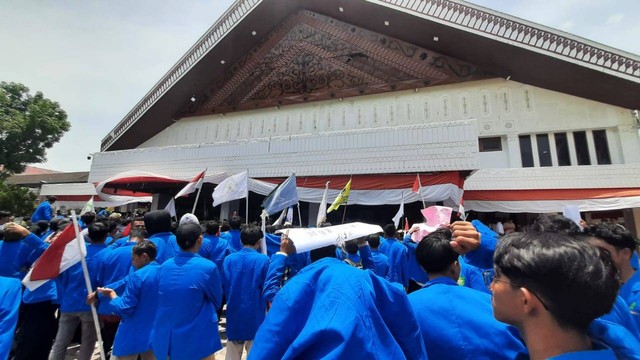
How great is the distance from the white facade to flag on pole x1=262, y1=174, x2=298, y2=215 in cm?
575

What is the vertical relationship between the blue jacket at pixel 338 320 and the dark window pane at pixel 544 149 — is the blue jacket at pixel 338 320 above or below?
below

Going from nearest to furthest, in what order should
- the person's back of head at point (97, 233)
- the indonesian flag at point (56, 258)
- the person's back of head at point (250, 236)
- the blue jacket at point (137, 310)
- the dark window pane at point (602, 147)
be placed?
the blue jacket at point (137, 310)
the indonesian flag at point (56, 258)
the person's back of head at point (97, 233)
the person's back of head at point (250, 236)
the dark window pane at point (602, 147)

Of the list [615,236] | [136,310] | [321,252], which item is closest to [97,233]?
[136,310]

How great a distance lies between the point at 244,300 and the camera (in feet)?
11.2

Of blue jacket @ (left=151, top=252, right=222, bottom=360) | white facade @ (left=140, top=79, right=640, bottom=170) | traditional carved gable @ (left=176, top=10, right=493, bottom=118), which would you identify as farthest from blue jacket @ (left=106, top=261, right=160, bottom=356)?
traditional carved gable @ (left=176, top=10, right=493, bottom=118)

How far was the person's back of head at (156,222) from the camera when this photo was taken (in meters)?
3.90

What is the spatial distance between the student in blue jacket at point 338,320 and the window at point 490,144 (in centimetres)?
1252

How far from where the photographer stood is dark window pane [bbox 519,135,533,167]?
1174 centimetres

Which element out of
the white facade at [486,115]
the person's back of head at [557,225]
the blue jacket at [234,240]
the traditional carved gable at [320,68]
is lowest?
the blue jacket at [234,240]

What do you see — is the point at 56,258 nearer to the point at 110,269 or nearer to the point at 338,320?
the point at 110,269

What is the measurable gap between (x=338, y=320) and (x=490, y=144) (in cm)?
1299

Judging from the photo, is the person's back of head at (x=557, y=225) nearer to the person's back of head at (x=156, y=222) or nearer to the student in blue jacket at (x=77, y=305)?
the person's back of head at (x=156, y=222)

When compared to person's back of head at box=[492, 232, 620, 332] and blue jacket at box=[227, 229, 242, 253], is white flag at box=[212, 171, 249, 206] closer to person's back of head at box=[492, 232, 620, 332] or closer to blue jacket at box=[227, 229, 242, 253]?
blue jacket at box=[227, 229, 242, 253]

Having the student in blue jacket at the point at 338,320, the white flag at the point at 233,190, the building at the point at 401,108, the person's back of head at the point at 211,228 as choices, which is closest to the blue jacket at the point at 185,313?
the student in blue jacket at the point at 338,320
